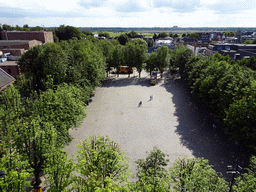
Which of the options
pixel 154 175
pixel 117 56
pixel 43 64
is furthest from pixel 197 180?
pixel 117 56

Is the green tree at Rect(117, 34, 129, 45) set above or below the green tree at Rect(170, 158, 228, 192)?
above

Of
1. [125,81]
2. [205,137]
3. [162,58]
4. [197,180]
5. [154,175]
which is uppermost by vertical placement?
[162,58]

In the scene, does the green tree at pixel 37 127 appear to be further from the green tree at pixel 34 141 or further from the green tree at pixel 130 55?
the green tree at pixel 130 55

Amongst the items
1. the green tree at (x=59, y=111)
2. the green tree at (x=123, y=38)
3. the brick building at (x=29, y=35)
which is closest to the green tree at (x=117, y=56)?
the green tree at (x=59, y=111)

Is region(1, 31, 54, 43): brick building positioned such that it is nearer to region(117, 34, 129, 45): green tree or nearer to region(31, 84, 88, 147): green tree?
region(117, 34, 129, 45): green tree

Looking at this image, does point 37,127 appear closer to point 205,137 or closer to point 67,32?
point 205,137

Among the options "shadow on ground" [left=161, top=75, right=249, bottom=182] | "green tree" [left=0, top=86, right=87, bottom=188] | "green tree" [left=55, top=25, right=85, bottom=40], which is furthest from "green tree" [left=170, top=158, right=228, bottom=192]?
"green tree" [left=55, top=25, right=85, bottom=40]

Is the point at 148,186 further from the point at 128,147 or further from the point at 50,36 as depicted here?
the point at 50,36

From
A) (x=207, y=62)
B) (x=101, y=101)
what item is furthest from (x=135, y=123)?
(x=207, y=62)

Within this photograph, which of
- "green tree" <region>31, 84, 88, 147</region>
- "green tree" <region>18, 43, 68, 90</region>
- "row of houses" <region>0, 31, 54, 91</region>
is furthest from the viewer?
"row of houses" <region>0, 31, 54, 91</region>
